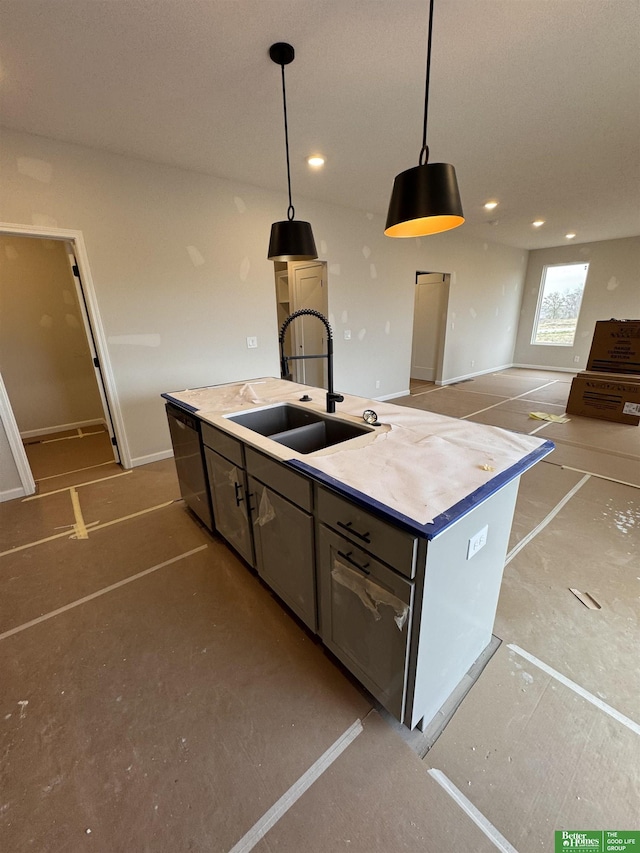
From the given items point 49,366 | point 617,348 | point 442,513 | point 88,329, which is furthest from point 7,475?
point 617,348

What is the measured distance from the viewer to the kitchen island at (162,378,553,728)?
101 cm

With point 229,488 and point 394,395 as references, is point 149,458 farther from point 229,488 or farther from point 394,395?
point 394,395

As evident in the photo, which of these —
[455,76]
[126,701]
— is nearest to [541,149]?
[455,76]

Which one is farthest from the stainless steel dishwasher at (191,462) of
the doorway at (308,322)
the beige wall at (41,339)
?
the beige wall at (41,339)

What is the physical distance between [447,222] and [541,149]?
249cm

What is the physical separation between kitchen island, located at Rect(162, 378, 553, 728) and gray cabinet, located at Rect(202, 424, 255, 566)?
20 mm

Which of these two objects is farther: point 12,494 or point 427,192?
point 12,494

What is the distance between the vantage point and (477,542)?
115 cm

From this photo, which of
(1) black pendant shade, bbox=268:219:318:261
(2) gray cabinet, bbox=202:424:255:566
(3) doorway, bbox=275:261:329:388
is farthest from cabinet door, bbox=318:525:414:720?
(3) doorway, bbox=275:261:329:388

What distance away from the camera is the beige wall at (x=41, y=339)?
13.0 feet

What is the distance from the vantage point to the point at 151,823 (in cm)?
103

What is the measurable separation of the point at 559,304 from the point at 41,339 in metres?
9.81

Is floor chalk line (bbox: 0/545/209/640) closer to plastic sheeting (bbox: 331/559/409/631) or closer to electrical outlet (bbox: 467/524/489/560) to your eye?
plastic sheeting (bbox: 331/559/409/631)

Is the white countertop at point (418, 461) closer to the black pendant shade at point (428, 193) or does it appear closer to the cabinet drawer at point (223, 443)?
the cabinet drawer at point (223, 443)
